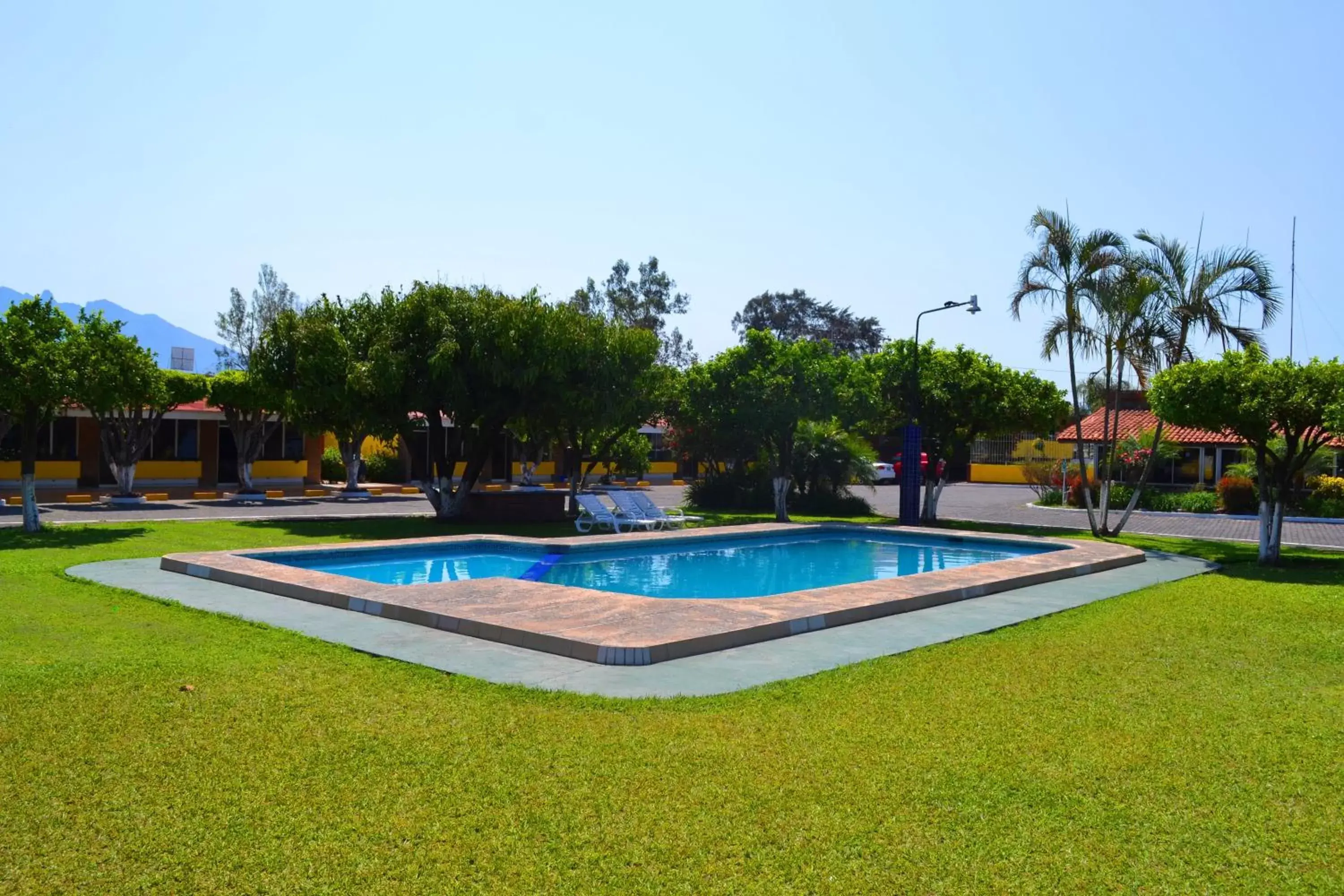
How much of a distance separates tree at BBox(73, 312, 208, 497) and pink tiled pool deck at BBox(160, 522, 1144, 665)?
6.14 meters

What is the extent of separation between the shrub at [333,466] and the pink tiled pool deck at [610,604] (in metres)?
26.0

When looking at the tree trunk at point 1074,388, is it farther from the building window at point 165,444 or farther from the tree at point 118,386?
the building window at point 165,444

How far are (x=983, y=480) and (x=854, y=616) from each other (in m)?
45.3

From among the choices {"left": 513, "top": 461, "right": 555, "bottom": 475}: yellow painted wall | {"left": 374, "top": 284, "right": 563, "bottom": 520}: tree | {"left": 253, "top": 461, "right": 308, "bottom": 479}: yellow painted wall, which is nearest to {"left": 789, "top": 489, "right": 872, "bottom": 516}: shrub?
{"left": 374, "top": 284, "right": 563, "bottom": 520}: tree

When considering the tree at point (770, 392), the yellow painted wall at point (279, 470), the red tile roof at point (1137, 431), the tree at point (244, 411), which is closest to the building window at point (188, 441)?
the yellow painted wall at point (279, 470)

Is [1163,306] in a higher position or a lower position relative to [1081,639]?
higher

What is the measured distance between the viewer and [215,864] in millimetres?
4207

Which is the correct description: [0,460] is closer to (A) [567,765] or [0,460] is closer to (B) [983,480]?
(A) [567,765]

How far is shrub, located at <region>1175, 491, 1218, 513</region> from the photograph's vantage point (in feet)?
103

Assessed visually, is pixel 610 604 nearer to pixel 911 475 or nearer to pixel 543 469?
pixel 911 475

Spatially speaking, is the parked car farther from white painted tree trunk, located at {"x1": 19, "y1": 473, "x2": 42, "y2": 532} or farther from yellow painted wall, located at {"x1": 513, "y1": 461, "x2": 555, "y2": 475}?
white painted tree trunk, located at {"x1": 19, "y1": 473, "x2": 42, "y2": 532}

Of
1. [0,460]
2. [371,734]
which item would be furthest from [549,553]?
[0,460]

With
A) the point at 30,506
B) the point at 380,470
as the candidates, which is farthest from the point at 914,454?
the point at 380,470

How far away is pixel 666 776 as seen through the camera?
17.8 ft
